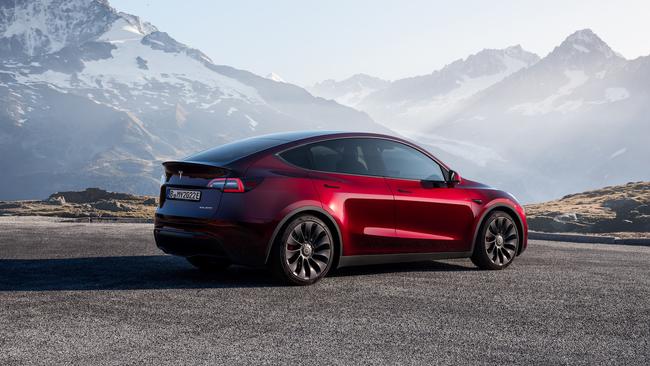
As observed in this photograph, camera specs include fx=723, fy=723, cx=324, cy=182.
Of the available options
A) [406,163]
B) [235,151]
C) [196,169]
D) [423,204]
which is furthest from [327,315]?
[406,163]

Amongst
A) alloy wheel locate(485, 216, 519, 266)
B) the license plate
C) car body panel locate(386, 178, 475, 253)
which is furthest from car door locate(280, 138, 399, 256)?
alloy wheel locate(485, 216, 519, 266)

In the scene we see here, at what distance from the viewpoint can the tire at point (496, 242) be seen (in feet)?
28.4

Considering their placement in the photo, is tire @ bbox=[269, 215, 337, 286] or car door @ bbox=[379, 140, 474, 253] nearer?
tire @ bbox=[269, 215, 337, 286]

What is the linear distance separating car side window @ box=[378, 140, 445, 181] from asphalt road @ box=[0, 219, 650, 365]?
3.73ft

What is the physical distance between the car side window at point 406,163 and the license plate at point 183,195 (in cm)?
214

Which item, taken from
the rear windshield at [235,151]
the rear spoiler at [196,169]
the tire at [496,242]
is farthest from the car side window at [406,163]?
the rear spoiler at [196,169]

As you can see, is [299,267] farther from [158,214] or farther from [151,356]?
[151,356]

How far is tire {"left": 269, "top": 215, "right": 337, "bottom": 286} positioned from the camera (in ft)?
23.1

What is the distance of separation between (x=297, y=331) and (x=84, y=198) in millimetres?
56970

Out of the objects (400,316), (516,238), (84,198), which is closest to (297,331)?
(400,316)

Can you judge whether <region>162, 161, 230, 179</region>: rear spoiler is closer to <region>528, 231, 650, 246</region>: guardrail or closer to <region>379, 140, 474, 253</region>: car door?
<region>379, 140, 474, 253</region>: car door

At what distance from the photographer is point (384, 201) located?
7.79 m

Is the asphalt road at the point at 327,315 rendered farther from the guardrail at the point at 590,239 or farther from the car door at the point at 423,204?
the guardrail at the point at 590,239

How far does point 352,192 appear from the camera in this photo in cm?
755
